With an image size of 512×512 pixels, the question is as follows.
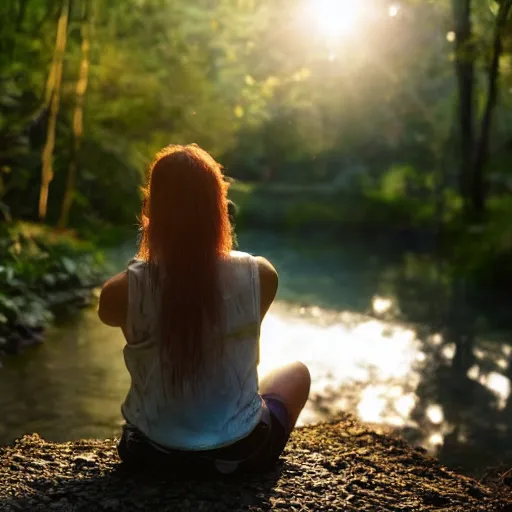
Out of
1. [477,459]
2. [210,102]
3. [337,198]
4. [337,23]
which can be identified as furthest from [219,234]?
[337,198]

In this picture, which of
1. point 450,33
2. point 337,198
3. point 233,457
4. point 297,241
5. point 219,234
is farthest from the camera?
point 337,198

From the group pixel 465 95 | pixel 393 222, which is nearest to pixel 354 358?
pixel 465 95

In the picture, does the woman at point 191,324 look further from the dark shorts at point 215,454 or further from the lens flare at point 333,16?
the lens flare at point 333,16

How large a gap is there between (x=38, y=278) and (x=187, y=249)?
7004mm

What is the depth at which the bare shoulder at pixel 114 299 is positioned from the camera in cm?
296

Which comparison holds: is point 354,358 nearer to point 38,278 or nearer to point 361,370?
point 361,370

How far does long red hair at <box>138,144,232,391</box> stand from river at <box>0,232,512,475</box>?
82cm

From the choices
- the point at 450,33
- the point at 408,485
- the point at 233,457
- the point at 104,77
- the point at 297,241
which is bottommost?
the point at 297,241

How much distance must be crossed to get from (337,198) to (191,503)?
925 inches

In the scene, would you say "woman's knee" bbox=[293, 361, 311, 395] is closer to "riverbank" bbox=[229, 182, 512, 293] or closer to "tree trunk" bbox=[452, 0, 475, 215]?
"riverbank" bbox=[229, 182, 512, 293]

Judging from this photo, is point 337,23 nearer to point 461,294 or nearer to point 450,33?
point 450,33

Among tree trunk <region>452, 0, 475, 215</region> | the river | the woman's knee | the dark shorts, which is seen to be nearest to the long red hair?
the dark shorts

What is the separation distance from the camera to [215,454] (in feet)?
10.1

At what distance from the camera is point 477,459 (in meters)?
5.03
